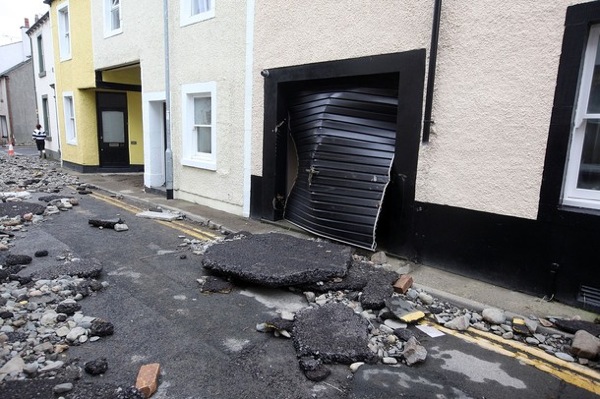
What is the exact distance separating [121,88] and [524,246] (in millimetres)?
13812

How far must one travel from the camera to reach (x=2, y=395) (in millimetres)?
2580

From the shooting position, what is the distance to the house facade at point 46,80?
17562mm

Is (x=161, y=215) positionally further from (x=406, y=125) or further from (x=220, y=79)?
(x=406, y=125)

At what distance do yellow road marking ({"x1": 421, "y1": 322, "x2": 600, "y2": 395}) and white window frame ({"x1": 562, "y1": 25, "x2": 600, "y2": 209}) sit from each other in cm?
164

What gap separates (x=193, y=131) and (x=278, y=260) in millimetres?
5614

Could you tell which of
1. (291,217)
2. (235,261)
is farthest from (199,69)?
(235,261)

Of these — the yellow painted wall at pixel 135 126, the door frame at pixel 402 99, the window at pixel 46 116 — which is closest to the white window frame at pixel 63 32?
the yellow painted wall at pixel 135 126

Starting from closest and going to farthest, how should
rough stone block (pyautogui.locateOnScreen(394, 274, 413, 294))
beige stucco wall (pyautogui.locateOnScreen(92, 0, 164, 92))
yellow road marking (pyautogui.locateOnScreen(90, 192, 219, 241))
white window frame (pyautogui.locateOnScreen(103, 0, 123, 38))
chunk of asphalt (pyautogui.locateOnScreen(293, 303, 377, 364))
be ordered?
1. chunk of asphalt (pyautogui.locateOnScreen(293, 303, 377, 364))
2. rough stone block (pyautogui.locateOnScreen(394, 274, 413, 294))
3. yellow road marking (pyautogui.locateOnScreen(90, 192, 219, 241))
4. beige stucco wall (pyautogui.locateOnScreen(92, 0, 164, 92))
5. white window frame (pyautogui.locateOnScreen(103, 0, 123, 38))

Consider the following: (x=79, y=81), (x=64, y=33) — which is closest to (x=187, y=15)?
(x=79, y=81)

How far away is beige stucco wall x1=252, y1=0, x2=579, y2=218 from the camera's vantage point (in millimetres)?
4016

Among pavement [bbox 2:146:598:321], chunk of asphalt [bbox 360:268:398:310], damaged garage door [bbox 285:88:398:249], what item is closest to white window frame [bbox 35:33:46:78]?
pavement [bbox 2:146:598:321]

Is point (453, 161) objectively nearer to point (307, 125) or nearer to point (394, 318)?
point (394, 318)

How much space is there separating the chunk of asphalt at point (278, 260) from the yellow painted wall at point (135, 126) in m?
11.7

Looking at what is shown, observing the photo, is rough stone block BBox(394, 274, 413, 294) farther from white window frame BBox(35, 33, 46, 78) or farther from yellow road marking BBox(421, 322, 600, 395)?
white window frame BBox(35, 33, 46, 78)
